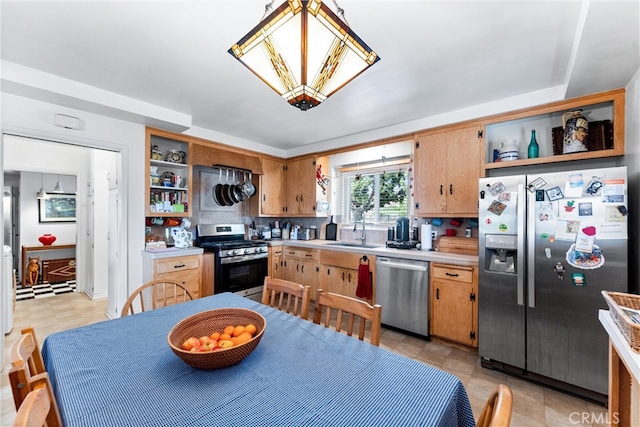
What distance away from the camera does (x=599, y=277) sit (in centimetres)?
186

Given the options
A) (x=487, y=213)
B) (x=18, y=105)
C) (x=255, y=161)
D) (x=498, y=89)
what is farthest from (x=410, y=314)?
(x=18, y=105)

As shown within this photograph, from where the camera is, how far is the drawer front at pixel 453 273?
254 centimetres

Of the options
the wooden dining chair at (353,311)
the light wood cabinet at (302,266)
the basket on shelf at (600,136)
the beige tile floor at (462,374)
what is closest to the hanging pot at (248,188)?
the light wood cabinet at (302,266)

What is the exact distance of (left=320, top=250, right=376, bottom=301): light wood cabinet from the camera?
3332mm

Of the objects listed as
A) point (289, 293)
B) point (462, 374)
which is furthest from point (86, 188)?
point (462, 374)

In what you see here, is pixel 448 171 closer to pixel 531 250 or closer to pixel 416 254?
pixel 416 254

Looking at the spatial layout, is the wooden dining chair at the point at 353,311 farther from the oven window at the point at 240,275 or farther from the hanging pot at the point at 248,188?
the hanging pot at the point at 248,188

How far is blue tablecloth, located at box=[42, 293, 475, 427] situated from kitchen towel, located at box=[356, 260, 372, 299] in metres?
1.94

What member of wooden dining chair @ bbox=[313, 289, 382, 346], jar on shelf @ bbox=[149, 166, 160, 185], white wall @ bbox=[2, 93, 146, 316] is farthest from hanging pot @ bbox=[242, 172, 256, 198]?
wooden dining chair @ bbox=[313, 289, 382, 346]

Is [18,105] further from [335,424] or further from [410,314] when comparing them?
[410,314]

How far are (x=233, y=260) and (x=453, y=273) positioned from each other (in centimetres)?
253

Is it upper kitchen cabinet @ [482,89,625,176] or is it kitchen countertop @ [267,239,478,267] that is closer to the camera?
upper kitchen cabinet @ [482,89,625,176]

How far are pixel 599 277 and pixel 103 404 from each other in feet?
9.04

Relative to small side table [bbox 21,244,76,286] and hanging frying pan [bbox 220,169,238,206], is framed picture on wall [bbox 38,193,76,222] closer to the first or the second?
small side table [bbox 21,244,76,286]
